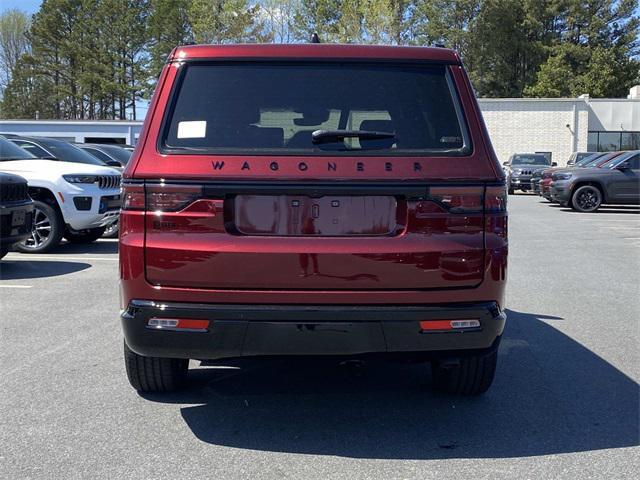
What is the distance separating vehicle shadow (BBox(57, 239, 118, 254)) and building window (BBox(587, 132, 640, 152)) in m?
35.8

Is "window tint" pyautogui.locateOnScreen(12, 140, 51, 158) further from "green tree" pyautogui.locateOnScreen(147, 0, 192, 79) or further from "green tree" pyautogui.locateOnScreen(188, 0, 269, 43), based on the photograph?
"green tree" pyautogui.locateOnScreen(147, 0, 192, 79)

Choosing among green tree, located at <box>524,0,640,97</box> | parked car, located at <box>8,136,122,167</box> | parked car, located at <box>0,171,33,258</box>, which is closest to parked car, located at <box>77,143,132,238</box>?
parked car, located at <box>8,136,122,167</box>

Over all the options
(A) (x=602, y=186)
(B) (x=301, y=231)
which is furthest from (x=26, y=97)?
(B) (x=301, y=231)

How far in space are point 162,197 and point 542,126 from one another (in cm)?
3955

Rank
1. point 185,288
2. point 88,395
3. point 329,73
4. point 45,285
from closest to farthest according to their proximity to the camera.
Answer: point 185,288
point 329,73
point 88,395
point 45,285

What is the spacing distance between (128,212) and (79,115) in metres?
63.5

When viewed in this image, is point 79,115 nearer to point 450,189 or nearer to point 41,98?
point 41,98

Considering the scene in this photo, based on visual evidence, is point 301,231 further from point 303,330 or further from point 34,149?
point 34,149

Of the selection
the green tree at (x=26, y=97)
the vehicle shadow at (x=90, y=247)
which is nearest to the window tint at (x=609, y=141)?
the vehicle shadow at (x=90, y=247)

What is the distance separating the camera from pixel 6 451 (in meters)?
3.45

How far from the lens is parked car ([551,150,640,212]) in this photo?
1870 centimetres

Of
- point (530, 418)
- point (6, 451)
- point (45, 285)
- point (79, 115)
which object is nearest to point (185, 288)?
point (6, 451)

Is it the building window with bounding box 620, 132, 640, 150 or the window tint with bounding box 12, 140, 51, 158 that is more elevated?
the building window with bounding box 620, 132, 640, 150

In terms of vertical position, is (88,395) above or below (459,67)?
below
